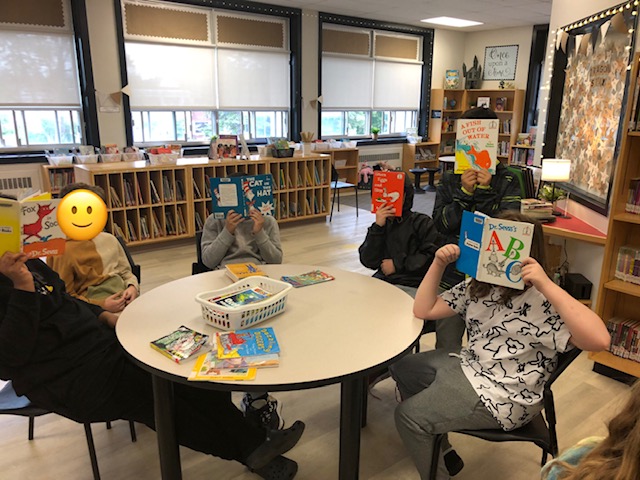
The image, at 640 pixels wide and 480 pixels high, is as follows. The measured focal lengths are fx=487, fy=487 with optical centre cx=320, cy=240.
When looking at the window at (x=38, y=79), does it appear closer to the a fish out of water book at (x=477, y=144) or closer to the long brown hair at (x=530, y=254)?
the a fish out of water book at (x=477, y=144)

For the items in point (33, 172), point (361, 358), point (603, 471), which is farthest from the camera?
point (33, 172)

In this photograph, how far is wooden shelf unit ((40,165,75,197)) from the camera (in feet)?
16.9

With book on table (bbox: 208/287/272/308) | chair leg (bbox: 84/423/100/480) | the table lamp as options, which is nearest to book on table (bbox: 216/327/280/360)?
book on table (bbox: 208/287/272/308)

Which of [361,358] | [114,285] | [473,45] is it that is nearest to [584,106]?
[361,358]

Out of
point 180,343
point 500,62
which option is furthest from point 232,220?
point 500,62

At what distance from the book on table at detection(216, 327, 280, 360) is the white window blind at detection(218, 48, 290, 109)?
6006 millimetres

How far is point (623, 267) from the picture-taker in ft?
8.83

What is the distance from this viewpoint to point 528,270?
4.84 ft

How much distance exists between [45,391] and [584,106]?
3820 millimetres

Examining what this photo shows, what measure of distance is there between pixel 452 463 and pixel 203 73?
6.19 m

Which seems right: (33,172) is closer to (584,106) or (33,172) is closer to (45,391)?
(45,391)

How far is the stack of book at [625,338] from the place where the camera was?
269cm

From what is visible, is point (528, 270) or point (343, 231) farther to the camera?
point (343, 231)

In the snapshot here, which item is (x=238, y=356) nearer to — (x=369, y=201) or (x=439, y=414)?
(x=439, y=414)
